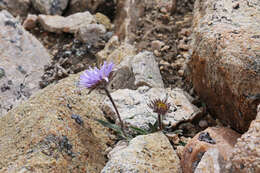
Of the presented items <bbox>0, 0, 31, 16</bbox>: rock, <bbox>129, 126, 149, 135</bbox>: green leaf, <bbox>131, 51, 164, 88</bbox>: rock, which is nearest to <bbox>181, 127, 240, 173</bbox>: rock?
<bbox>129, 126, 149, 135</bbox>: green leaf

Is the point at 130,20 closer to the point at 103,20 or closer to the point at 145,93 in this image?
the point at 103,20

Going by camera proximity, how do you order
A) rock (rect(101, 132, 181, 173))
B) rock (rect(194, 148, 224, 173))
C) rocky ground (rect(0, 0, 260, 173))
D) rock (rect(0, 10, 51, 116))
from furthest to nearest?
rock (rect(0, 10, 51, 116)) < rocky ground (rect(0, 0, 260, 173)) < rock (rect(101, 132, 181, 173)) < rock (rect(194, 148, 224, 173))

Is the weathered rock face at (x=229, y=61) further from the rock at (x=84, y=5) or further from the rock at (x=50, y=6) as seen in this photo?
the rock at (x=50, y=6)

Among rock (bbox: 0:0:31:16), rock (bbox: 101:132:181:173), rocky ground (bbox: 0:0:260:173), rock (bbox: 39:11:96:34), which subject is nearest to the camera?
rock (bbox: 101:132:181:173)

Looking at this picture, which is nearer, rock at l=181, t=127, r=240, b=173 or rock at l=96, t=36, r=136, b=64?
rock at l=181, t=127, r=240, b=173

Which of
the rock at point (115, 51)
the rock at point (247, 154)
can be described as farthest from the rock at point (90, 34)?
the rock at point (247, 154)

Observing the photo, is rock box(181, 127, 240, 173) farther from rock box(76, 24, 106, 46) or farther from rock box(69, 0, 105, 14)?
rock box(69, 0, 105, 14)

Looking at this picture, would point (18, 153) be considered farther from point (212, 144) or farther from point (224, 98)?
point (224, 98)
